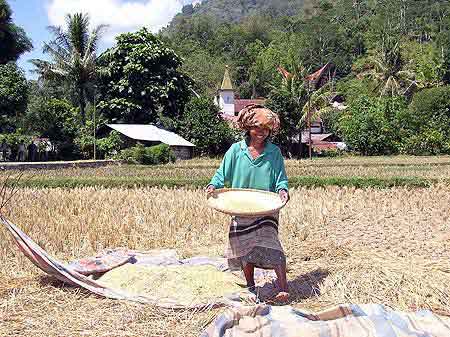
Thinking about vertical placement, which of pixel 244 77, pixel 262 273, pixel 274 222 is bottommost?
pixel 262 273

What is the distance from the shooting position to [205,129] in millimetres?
30188

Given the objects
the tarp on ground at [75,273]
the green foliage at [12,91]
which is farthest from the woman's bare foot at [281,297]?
the green foliage at [12,91]

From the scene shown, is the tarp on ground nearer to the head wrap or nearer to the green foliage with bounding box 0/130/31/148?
the head wrap

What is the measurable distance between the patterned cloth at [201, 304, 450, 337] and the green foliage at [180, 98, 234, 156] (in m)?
27.0

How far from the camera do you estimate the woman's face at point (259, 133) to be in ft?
13.9

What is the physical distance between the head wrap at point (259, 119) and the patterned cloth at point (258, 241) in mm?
677

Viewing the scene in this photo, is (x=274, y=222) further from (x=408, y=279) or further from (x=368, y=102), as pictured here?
(x=368, y=102)

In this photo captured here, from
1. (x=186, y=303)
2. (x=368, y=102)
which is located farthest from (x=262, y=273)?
(x=368, y=102)

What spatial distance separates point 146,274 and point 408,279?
1984 millimetres

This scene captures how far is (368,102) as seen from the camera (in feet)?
111

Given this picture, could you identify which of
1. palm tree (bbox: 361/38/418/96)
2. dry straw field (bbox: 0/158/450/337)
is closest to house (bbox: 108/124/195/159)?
palm tree (bbox: 361/38/418/96)

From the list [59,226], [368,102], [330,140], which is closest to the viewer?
[59,226]

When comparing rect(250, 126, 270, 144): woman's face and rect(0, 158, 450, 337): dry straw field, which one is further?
rect(250, 126, 270, 144): woman's face

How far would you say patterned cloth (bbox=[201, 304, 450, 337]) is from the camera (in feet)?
9.95
